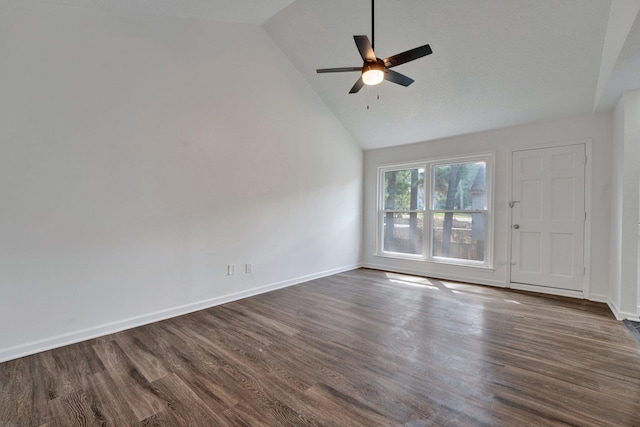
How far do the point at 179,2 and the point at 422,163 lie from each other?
4.24 meters

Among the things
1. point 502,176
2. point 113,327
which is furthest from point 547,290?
point 113,327

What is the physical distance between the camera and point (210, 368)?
218cm

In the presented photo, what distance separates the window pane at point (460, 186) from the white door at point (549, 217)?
0.47 metres

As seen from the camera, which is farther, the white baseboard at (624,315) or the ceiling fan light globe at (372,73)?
the white baseboard at (624,315)

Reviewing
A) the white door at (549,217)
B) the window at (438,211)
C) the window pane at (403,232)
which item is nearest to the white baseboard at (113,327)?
the window pane at (403,232)

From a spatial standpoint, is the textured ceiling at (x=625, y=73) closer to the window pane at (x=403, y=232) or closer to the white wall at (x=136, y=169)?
the window pane at (x=403, y=232)

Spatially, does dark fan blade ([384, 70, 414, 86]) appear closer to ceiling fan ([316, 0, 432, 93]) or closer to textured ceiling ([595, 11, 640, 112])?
ceiling fan ([316, 0, 432, 93])

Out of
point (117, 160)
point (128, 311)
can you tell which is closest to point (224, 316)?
point (128, 311)

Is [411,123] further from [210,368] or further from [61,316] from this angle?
[61,316]

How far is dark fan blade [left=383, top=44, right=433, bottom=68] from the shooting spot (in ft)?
7.56

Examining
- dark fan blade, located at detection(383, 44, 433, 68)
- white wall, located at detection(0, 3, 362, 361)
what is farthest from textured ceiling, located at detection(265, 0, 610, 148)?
dark fan blade, located at detection(383, 44, 433, 68)

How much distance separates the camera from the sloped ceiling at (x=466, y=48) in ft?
9.00

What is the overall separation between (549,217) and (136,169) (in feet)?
17.5

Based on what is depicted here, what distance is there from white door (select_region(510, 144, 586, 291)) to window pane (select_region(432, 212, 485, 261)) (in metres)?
0.47
